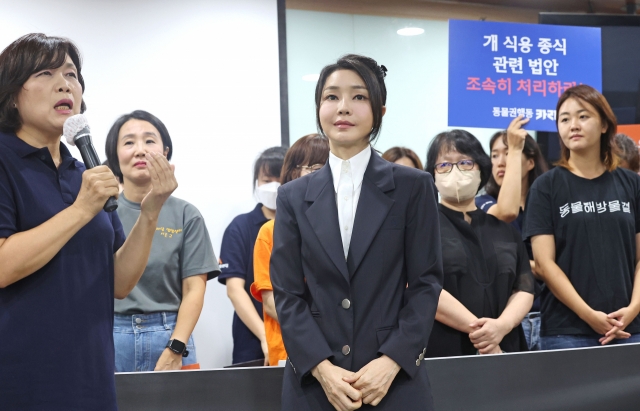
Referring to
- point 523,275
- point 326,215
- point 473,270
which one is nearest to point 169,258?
point 326,215

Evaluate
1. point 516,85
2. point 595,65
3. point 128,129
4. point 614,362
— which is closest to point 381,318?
point 614,362

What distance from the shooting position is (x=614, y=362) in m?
2.57

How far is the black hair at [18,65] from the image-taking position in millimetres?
1633

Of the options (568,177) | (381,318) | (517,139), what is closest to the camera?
(381,318)

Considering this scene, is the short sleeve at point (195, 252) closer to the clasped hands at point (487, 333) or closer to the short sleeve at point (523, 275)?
the clasped hands at point (487, 333)

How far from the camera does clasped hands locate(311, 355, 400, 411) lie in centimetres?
170

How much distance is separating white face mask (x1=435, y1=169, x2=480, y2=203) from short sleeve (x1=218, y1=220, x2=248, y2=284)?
3.88ft

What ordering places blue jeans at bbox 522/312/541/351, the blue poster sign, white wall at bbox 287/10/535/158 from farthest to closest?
white wall at bbox 287/10/535/158
the blue poster sign
blue jeans at bbox 522/312/541/351

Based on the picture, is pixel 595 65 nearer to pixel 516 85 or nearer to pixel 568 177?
pixel 516 85

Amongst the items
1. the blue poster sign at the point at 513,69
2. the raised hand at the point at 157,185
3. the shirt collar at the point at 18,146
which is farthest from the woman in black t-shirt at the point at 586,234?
the shirt collar at the point at 18,146

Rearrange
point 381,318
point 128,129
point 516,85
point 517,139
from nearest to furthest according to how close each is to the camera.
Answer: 1. point 381,318
2. point 128,129
3. point 517,139
4. point 516,85

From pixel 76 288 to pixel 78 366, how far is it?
0.17m

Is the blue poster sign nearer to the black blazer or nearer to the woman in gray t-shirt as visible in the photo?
the woman in gray t-shirt

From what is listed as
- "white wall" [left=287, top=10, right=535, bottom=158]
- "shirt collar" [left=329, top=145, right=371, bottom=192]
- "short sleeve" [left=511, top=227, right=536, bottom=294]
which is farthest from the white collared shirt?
"white wall" [left=287, top=10, right=535, bottom=158]
